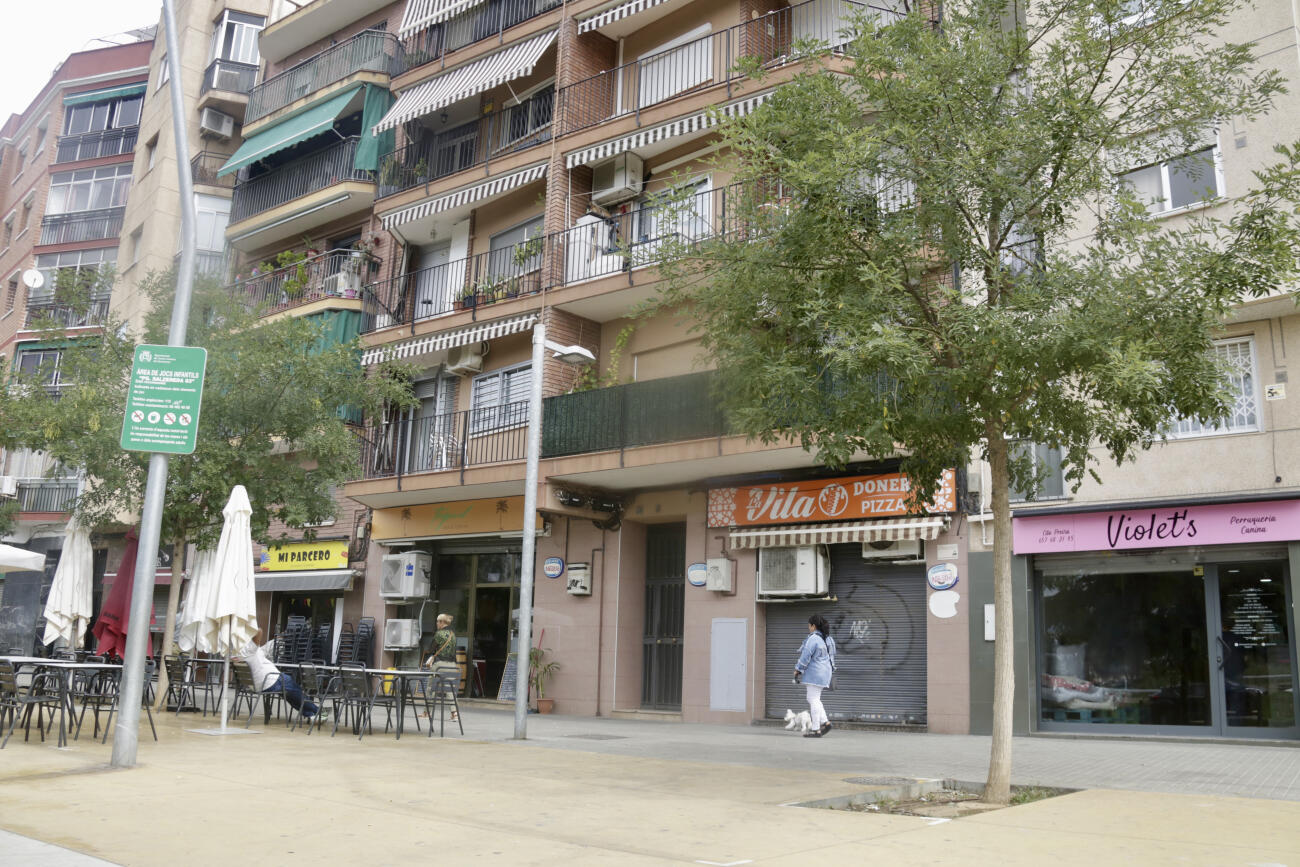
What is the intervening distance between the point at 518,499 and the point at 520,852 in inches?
581

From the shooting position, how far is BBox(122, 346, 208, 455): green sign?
9.85m

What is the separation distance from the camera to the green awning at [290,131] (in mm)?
25875

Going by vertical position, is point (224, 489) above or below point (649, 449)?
below

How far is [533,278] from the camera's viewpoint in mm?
20922

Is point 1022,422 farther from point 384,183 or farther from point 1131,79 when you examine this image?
point 384,183

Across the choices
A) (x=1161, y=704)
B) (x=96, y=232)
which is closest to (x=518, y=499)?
(x=1161, y=704)

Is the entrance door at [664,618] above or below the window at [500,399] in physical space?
below

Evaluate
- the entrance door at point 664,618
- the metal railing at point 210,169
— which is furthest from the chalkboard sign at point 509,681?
the metal railing at point 210,169

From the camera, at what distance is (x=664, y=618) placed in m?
19.1

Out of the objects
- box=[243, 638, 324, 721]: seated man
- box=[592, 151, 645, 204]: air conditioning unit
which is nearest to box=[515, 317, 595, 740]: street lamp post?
box=[243, 638, 324, 721]: seated man

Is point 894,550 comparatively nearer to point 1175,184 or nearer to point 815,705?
point 815,705

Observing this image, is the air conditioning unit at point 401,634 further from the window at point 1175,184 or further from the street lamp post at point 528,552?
the window at point 1175,184

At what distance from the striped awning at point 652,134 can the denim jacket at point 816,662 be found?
8.62 m

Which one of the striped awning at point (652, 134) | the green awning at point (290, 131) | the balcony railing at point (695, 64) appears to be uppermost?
the green awning at point (290, 131)
